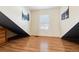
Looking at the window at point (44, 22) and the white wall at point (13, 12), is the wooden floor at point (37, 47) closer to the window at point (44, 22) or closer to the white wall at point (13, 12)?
Result: the white wall at point (13, 12)

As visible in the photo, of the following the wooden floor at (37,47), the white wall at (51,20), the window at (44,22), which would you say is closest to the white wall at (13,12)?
the wooden floor at (37,47)

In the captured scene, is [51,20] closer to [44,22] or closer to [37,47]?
[44,22]

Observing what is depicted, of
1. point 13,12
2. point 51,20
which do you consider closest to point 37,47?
point 13,12

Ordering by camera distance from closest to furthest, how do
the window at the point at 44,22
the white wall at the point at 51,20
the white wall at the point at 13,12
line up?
the white wall at the point at 13,12 → the white wall at the point at 51,20 → the window at the point at 44,22

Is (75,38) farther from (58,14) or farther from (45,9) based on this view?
(45,9)

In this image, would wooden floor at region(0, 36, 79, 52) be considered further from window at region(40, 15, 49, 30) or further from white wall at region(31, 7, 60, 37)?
window at region(40, 15, 49, 30)

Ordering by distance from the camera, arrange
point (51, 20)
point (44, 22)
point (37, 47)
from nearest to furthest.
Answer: point (37, 47) → point (51, 20) → point (44, 22)

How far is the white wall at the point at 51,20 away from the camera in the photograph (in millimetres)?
4691

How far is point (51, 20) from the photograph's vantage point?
496cm

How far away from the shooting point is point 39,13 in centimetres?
499

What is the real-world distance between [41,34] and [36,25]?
1.76ft

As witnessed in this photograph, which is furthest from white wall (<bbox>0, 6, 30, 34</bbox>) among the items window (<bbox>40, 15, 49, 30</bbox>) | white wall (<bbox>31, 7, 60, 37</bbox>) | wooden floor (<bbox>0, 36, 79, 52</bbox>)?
window (<bbox>40, 15, 49, 30</bbox>)

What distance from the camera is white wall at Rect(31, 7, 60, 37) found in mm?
4691
